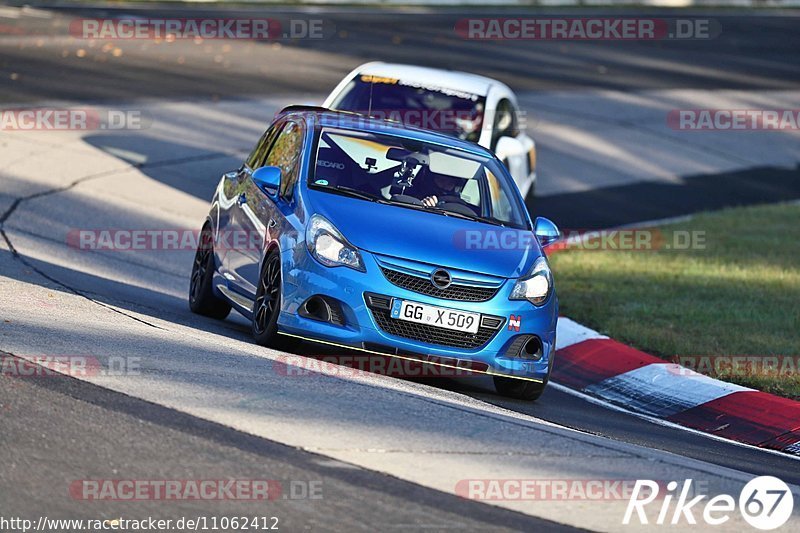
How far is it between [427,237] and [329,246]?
64 cm

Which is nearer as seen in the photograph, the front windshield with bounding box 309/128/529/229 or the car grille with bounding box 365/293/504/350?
the car grille with bounding box 365/293/504/350

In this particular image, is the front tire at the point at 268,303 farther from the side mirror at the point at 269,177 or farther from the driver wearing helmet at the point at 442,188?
the driver wearing helmet at the point at 442,188

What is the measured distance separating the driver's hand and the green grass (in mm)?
2484

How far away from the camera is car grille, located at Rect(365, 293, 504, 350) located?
8.97 meters

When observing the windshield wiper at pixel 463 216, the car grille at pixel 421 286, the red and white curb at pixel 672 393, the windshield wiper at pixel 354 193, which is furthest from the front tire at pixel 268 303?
the red and white curb at pixel 672 393

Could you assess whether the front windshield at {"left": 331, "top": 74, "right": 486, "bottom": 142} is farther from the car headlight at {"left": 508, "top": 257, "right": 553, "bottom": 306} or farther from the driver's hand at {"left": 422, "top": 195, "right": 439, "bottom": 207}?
the car headlight at {"left": 508, "top": 257, "right": 553, "bottom": 306}

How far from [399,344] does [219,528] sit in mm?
3199

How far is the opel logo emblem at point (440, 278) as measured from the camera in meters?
9.02

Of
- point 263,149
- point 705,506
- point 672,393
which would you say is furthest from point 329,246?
point 705,506

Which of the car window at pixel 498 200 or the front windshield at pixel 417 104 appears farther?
the front windshield at pixel 417 104

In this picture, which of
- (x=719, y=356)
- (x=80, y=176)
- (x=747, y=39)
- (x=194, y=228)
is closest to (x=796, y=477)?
(x=719, y=356)

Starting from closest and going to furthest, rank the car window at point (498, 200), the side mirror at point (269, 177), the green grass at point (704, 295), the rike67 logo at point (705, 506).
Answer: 1. the rike67 logo at point (705, 506)
2. the side mirror at point (269, 177)
3. the car window at point (498, 200)
4. the green grass at point (704, 295)

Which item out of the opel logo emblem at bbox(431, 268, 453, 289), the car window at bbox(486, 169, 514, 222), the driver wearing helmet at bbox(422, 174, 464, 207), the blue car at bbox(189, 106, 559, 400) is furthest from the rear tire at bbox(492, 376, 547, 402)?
the driver wearing helmet at bbox(422, 174, 464, 207)

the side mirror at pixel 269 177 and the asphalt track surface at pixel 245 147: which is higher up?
the side mirror at pixel 269 177
